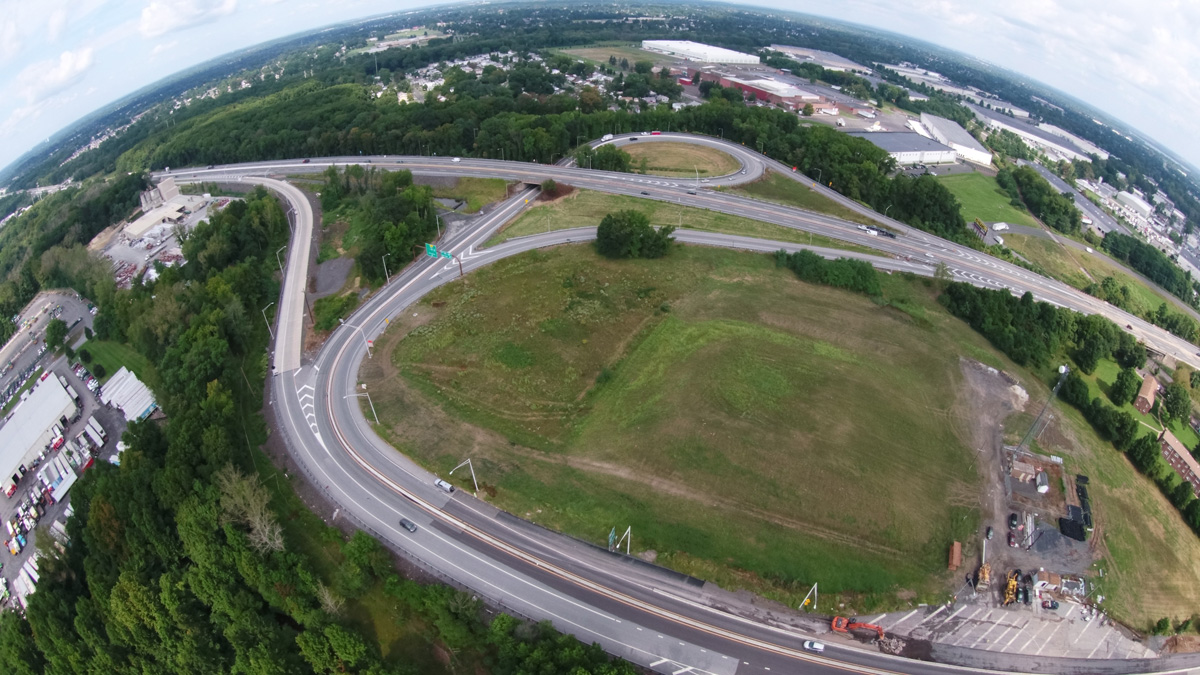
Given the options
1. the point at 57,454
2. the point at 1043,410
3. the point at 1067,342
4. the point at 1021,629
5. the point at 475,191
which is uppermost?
the point at 475,191

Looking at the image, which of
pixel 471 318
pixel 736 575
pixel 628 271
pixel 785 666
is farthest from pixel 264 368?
pixel 785 666

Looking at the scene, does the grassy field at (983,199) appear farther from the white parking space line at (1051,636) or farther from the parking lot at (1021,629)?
the white parking space line at (1051,636)

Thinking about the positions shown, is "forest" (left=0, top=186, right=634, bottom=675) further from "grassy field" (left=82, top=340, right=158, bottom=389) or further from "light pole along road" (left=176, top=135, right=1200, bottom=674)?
"grassy field" (left=82, top=340, right=158, bottom=389)

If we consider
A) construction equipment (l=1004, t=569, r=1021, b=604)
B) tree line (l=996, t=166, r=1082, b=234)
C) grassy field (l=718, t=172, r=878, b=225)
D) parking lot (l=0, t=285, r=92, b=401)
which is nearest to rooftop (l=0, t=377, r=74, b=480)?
parking lot (l=0, t=285, r=92, b=401)

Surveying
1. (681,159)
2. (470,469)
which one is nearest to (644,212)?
(681,159)

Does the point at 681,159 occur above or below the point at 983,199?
above

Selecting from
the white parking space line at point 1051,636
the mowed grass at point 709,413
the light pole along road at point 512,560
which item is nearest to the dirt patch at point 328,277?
the light pole along road at point 512,560

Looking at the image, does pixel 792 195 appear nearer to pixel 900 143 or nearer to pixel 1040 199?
pixel 900 143
